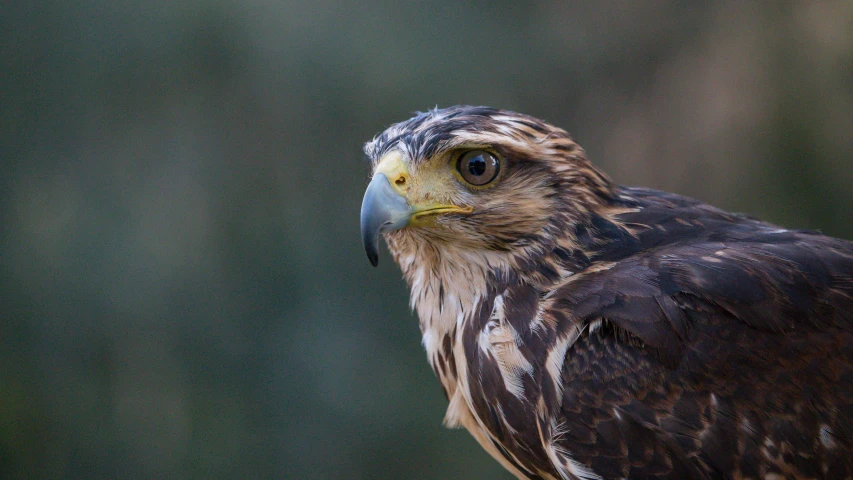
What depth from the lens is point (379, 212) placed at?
1.83 metres

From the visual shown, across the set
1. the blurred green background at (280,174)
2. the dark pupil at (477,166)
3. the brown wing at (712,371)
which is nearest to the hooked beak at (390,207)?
the dark pupil at (477,166)

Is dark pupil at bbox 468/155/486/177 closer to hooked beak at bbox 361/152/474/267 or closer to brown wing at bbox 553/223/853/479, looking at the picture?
hooked beak at bbox 361/152/474/267

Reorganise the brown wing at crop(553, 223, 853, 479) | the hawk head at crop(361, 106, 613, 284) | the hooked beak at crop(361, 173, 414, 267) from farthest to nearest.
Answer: the hawk head at crop(361, 106, 613, 284), the hooked beak at crop(361, 173, 414, 267), the brown wing at crop(553, 223, 853, 479)

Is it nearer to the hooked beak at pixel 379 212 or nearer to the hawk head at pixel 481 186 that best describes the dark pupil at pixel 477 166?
the hawk head at pixel 481 186

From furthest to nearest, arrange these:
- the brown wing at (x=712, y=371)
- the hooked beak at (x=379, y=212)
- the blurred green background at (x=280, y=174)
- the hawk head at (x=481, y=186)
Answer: the blurred green background at (x=280, y=174)
the hawk head at (x=481, y=186)
the hooked beak at (x=379, y=212)
the brown wing at (x=712, y=371)

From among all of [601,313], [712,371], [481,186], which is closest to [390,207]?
[481,186]

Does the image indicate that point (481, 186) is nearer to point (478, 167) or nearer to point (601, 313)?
point (478, 167)

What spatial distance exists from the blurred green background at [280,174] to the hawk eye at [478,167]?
2122 millimetres

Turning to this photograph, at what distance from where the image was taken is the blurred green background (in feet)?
12.6

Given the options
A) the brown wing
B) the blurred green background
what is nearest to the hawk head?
the brown wing

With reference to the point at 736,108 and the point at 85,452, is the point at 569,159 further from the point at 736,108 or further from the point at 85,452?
the point at 85,452

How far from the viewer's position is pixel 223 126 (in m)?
3.98

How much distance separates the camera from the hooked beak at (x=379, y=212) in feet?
5.92

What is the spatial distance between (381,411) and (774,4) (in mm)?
3274
